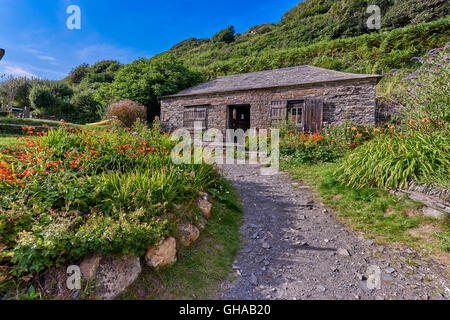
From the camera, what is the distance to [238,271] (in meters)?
2.62

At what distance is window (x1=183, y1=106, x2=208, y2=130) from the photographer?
13711 mm

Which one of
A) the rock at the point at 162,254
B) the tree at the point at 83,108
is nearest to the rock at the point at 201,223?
the rock at the point at 162,254

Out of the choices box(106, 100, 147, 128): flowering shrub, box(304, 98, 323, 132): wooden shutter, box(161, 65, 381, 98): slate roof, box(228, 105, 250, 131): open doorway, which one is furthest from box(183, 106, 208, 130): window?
box(304, 98, 323, 132): wooden shutter

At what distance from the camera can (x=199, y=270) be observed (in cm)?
249

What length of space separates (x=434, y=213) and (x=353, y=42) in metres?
16.8

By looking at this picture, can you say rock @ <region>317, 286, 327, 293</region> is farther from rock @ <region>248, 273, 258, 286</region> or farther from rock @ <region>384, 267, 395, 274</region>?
rock @ <region>384, 267, 395, 274</region>

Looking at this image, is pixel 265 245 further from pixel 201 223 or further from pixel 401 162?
pixel 401 162

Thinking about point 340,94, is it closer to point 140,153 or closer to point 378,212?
point 378,212

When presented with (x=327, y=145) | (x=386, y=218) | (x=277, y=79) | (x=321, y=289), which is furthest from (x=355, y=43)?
(x=321, y=289)

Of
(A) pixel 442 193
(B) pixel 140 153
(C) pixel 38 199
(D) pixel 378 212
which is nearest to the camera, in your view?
(C) pixel 38 199

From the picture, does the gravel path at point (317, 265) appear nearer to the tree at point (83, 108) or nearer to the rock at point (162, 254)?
the rock at point (162, 254)

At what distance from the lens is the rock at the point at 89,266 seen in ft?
6.44
